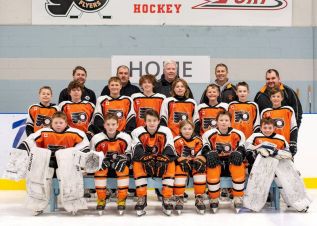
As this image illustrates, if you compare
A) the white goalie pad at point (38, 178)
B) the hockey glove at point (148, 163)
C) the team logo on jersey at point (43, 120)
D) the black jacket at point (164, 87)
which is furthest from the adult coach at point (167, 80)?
the white goalie pad at point (38, 178)

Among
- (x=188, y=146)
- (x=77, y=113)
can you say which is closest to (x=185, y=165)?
(x=188, y=146)

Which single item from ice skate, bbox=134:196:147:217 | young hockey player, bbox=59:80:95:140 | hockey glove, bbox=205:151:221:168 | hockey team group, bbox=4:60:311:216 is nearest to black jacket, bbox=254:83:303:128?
hockey team group, bbox=4:60:311:216

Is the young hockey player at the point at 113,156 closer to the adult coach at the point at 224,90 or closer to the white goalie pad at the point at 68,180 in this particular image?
the white goalie pad at the point at 68,180

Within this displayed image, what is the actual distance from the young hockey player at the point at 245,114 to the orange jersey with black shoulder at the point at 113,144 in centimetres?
107

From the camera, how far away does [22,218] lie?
14.3ft

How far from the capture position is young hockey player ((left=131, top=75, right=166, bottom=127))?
4949 millimetres

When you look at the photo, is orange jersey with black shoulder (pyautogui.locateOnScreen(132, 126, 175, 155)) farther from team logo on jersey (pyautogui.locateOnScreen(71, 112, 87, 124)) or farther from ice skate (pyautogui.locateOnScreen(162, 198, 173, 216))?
team logo on jersey (pyautogui.locateOnScreen(71, 112, 87, 124))

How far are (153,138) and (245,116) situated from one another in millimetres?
976

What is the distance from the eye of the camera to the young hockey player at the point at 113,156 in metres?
4.42

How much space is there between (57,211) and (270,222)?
1829mm

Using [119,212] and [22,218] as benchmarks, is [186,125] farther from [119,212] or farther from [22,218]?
[22,218]

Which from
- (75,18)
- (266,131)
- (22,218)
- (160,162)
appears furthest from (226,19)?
(22,218)

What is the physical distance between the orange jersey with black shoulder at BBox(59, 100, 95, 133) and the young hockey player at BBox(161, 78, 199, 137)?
72 centimetres

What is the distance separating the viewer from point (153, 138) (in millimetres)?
4562
